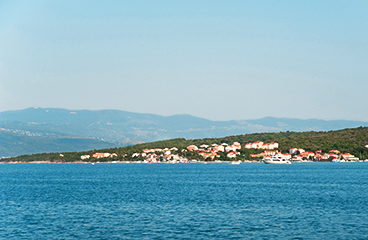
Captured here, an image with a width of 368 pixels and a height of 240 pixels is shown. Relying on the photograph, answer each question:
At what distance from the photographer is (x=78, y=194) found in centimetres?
6975

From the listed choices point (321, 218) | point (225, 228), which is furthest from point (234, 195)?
point (225, 228)

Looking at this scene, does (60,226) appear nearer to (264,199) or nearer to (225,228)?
(225,228)

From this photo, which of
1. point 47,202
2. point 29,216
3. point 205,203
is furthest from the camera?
point 47,202

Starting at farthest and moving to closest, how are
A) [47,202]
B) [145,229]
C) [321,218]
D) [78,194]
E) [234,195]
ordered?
1. [78,194]
2. [234,195]
3. [47,202]
4. [321,218]
5. [145,229]

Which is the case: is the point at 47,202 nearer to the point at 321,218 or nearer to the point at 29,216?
the point at 29,216

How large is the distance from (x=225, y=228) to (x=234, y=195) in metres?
26.0

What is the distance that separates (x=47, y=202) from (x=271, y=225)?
32.9 m

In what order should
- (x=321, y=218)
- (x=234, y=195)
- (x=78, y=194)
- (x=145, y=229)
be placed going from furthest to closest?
(x=78, y=194) < (x=234, y=195) < (x=321, y=218) < (x=145, y=229)

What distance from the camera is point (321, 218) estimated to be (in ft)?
146

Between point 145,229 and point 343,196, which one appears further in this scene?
point 343,196

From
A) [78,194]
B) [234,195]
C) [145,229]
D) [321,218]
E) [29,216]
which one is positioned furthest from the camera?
[78,194]

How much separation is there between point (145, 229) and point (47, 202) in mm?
25441

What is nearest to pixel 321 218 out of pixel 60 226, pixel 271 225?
pixel 271 225

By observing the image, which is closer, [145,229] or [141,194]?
[145,229]
